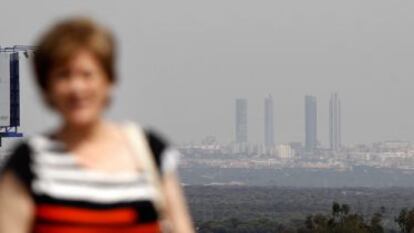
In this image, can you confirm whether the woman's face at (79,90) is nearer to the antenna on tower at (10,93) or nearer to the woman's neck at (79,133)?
the woman's neck at (79,133)

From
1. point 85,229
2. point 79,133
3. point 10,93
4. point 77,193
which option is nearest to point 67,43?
point 79,133

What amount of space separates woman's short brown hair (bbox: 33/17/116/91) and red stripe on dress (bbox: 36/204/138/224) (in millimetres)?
366

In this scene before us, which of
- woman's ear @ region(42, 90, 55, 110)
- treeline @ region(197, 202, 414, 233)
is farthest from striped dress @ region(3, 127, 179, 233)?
treeline @ region(197, 202, 414, 233)

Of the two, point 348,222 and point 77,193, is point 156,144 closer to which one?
point 77,193

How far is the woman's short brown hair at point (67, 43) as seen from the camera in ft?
15.7

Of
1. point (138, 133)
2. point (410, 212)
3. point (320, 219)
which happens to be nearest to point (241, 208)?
point (320, 219)

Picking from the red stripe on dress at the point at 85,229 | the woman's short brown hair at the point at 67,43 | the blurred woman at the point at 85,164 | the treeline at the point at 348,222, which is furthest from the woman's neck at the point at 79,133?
the treeline at the point at 348,222

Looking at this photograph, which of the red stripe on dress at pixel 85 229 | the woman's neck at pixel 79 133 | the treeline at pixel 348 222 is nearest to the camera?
the red stripe on dress at pixel 85 229

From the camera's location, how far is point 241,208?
199 metres

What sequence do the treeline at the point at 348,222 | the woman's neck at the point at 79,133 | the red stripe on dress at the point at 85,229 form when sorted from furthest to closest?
1. the treeline at the point at 348,222
2. the woman's neck at the point at 79,133
3. the red stripe on dress at the point at 85,229

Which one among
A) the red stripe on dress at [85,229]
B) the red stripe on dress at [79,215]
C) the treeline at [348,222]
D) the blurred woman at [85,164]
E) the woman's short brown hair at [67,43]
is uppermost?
the woman's short brown hair at [67,43]

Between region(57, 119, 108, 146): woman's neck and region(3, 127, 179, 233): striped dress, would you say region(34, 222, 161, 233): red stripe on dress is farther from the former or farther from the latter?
region(57, 119, 108, 146): woman's neck

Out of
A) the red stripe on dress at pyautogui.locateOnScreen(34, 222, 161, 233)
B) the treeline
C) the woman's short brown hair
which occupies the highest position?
the woman's short brown hair

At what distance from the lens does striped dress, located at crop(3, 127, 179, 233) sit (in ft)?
15.4
